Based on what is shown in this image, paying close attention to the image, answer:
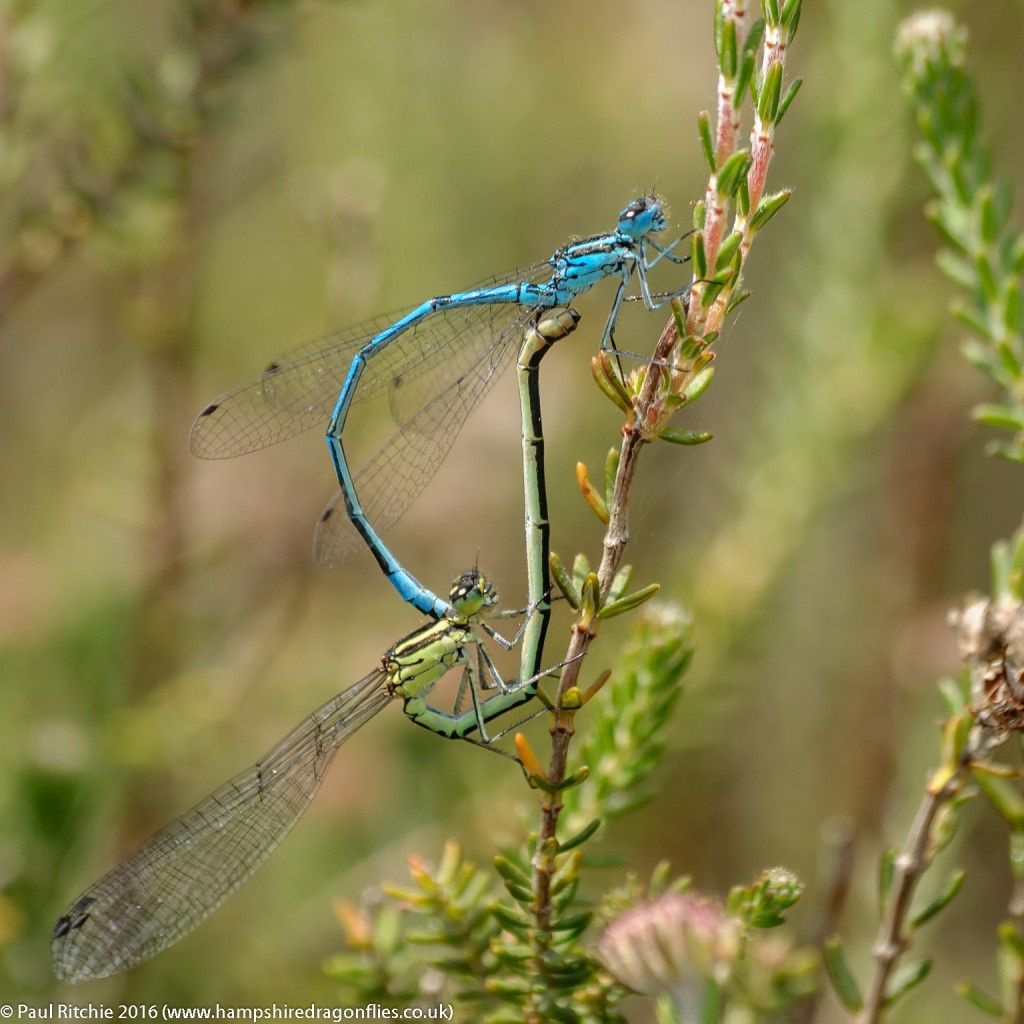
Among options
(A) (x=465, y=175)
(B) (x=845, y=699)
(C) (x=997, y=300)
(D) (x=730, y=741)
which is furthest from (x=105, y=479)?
(C) (x=997, y=300)

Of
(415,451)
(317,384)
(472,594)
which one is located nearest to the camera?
(472,594)

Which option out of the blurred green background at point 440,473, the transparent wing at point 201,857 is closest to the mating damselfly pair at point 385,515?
the transparent wing at point 201,857

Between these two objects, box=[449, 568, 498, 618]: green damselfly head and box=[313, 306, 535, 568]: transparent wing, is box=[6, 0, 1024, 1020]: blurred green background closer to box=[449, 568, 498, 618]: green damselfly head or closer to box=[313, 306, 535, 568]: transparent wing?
box=[449, 568, 498, 618]: green damselfly head

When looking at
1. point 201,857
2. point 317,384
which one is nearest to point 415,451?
point 317,384

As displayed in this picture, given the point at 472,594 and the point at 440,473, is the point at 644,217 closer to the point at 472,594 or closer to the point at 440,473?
the point at 472,594

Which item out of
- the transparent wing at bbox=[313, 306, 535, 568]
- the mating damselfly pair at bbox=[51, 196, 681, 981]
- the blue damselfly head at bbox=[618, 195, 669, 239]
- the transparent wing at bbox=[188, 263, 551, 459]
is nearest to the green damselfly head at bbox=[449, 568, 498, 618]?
the mating damselfly pair at bbox=[51, 196, 681, 981]

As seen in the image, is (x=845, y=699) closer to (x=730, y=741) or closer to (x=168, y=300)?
(x=730, y=741)

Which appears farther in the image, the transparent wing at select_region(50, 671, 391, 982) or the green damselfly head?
the green damselfly head
